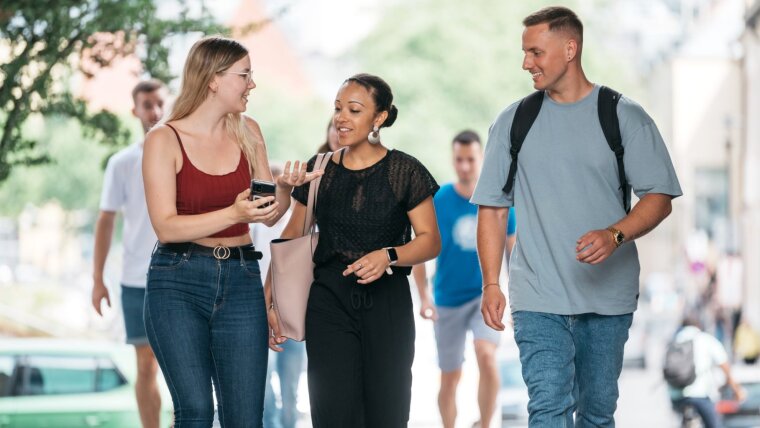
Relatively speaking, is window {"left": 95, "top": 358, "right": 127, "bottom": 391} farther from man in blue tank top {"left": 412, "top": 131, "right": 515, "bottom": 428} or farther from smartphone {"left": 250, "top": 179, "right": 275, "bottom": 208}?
smartphone {"left": 250, "top": 179, "right": 275, "bottom": 208}

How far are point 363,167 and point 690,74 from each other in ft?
182

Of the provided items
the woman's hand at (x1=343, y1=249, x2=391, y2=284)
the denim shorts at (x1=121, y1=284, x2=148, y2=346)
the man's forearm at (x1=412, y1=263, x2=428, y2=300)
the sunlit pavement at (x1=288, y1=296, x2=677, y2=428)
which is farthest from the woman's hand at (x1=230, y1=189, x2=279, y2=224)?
the man's forearm at (x1=412, y1=263, x2=428, y2=300)

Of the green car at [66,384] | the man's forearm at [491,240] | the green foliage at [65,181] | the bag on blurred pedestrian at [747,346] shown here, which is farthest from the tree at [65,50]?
the green foliage at [65,181]

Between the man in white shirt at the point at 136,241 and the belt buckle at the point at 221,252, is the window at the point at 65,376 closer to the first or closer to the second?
the man in white shirt at the point at 136,241

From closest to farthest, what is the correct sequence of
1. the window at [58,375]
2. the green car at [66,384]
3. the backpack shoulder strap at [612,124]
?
the backpack shoulder strap at [612,124], the green car at [66,384], the window at [58,375]

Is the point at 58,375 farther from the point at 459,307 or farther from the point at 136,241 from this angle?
the point at 459,307

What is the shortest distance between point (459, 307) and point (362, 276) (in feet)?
→ 10.3

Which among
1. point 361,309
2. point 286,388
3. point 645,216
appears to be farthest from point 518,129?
point 286,388

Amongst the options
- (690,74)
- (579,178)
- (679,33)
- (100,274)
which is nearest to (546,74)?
(579,178)

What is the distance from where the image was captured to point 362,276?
217 inches

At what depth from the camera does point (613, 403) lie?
5590 millimetres

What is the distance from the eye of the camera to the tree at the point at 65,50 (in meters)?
8.62

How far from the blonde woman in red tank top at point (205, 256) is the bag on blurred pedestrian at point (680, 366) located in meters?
8.53

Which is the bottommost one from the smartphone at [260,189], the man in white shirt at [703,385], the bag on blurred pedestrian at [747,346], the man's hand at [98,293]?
the bag on blurred pedestrian at [747,346]
